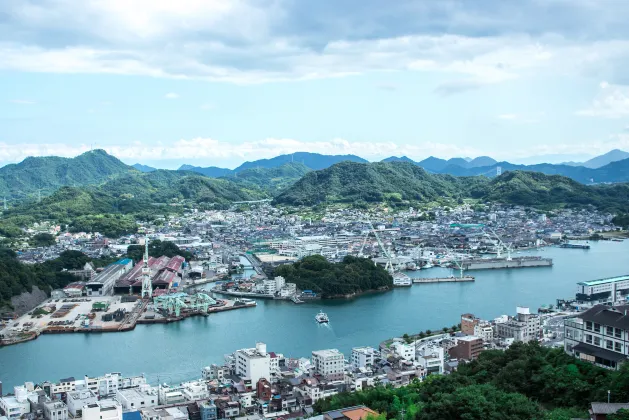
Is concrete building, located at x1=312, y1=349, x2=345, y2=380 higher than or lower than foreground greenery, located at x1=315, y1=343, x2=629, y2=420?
lower

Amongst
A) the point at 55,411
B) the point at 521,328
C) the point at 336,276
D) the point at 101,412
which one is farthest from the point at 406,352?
the point at 336,276

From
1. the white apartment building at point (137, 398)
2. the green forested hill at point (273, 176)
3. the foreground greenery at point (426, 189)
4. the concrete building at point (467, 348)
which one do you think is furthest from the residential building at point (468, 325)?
the green forested hill at point (273, 176)

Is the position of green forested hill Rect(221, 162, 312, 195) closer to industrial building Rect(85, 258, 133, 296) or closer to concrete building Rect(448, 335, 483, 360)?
industrial building Rect(85, 258, 133, 296)

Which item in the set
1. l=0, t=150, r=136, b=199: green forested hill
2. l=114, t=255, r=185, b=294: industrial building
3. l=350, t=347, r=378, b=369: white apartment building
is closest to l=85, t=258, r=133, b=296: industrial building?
l=114, t=255, r=185, b=294: industrial building

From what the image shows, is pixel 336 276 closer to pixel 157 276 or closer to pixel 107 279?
pixel 157 276

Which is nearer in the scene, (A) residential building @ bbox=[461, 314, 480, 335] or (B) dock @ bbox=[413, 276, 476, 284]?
(A) residential building @ bbox=[461, 314, 480, 335]

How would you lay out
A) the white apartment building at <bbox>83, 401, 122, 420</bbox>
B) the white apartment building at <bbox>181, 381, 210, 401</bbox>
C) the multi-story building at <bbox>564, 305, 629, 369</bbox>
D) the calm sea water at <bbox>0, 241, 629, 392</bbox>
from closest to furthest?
the multi-story building at <bbox>564, 305, 629, 369</bbox>
the white apartment building at <bbox>83, 401, 122, 420</bbox>
the white apartment building at <bbox>181, 381, 210, 401</bbox>
the calm sea water at <bbox>0, 241, 629, 392</bbox>

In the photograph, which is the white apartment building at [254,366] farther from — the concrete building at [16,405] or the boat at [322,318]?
the boat at [322,318]

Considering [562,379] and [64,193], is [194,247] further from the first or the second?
[562,379]
